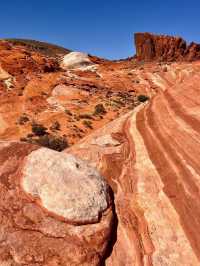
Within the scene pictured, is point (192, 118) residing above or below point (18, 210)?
above

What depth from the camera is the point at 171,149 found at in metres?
15.6

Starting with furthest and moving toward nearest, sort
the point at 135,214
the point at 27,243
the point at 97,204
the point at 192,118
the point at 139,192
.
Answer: the point at 192,118
the point at 139,192
the point at 135,214
the point at 97,204
the point at 27,243

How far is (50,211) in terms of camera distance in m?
10.4

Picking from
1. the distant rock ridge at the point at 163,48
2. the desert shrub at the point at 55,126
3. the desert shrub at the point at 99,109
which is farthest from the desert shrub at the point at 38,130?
the distant rock ridge at the point at 163,48

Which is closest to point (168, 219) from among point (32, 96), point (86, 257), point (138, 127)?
point (86, 257)

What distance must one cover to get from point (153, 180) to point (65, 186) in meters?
4.06

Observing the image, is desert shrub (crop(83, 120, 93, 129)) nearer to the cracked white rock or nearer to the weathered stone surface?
the cracked white rock

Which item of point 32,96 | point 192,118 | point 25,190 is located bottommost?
point 32,96

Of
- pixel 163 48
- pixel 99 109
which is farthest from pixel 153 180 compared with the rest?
pixel 163 48

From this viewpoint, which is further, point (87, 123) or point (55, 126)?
point (87, 123)

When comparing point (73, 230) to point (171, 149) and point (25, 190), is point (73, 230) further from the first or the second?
point (171, 149)

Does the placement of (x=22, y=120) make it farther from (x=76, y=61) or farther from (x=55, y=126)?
(x=76, y=61)

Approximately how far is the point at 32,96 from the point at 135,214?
35.5 metres

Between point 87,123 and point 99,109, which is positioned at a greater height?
point 99,109
